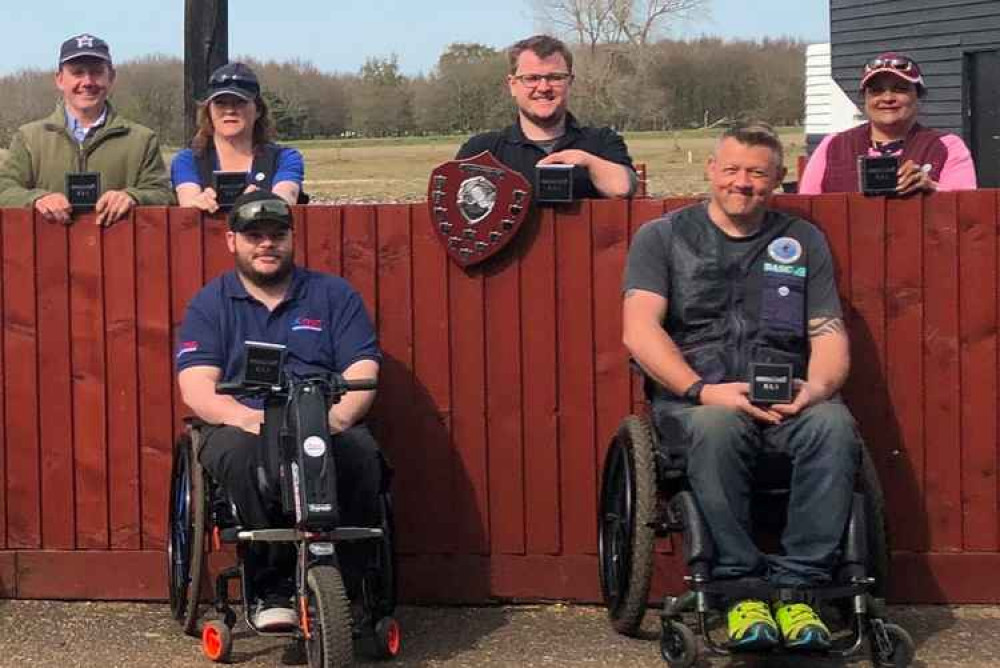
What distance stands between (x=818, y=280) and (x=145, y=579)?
2421mm

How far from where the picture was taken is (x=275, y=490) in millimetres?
4531

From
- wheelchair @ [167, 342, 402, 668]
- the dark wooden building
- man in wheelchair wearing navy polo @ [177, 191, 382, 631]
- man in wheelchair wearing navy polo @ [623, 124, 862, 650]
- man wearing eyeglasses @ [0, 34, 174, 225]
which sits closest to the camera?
wheelchair @ [167, 342, 402, 668]

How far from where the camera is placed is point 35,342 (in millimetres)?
5457

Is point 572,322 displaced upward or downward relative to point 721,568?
upward

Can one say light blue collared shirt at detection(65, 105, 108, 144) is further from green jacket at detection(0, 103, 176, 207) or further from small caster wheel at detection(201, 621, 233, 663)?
small caster wheel at detection(201, 621, 233, 663)

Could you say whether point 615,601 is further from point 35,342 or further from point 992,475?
point 35,342

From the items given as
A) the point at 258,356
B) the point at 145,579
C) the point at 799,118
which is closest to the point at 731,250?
the point at 258,356

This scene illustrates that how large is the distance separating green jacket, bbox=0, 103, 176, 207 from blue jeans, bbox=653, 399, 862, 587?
7.32 feet

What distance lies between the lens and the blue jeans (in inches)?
175

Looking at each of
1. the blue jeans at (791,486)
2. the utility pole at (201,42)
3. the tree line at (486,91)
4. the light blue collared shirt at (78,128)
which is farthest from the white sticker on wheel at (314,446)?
the tree line at (486,91)

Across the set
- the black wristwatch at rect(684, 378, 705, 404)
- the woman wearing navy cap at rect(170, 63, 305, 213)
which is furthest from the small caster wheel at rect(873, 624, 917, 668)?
the woman wearing navy cap at rect(170, 63, 305, 213)

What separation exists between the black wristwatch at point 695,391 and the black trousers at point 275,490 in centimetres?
90

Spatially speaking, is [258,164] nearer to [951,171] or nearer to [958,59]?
[951,171]

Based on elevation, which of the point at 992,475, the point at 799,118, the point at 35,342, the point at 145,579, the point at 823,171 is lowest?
the point at 145,579
